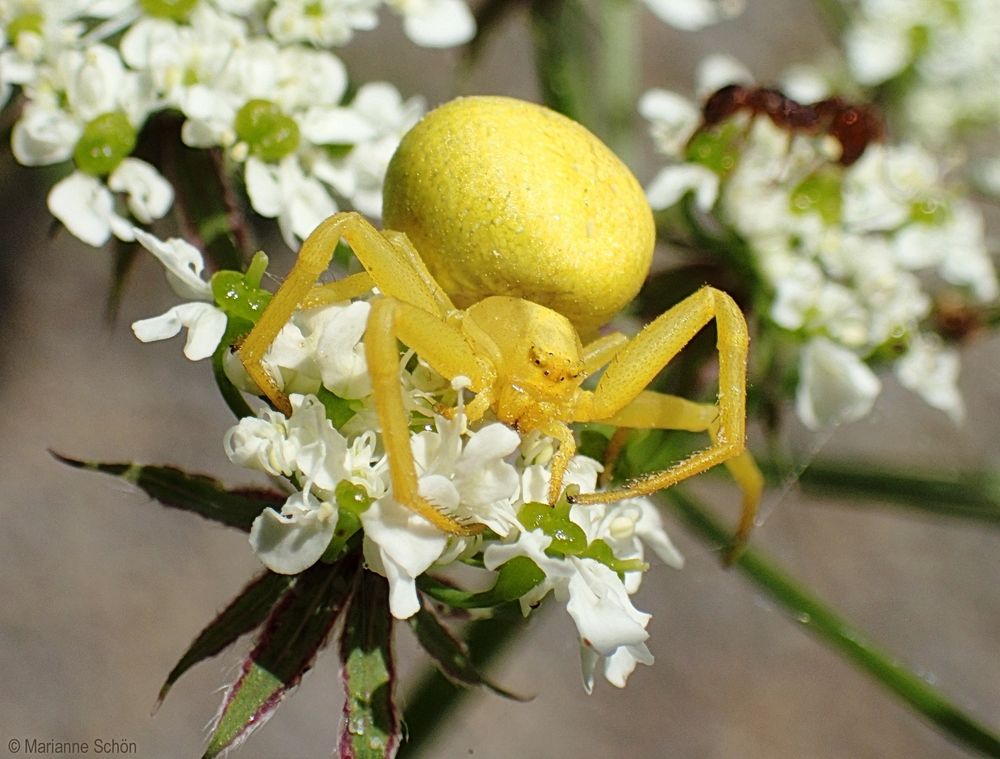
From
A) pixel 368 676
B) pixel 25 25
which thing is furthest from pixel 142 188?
pixel 368 676

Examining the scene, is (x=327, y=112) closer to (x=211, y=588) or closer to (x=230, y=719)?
(x=230, y=719)

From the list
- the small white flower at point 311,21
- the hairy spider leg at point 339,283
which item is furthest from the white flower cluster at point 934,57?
the hairy spider leg at point 339,283

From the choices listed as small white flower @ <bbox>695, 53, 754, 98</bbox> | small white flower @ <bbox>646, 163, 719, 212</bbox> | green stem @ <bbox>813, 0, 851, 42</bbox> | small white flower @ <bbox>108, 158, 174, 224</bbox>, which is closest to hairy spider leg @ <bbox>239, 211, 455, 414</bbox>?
small white flower @ <bbox>108, 158, 174, 224</bbox>

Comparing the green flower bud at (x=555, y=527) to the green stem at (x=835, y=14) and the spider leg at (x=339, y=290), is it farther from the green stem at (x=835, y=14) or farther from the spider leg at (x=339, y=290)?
the green stem at (x=835, y=14)

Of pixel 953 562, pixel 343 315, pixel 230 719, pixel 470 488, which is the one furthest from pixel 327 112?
pixel 953 562

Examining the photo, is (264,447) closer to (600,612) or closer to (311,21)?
(600,612)

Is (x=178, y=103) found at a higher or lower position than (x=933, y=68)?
higher
